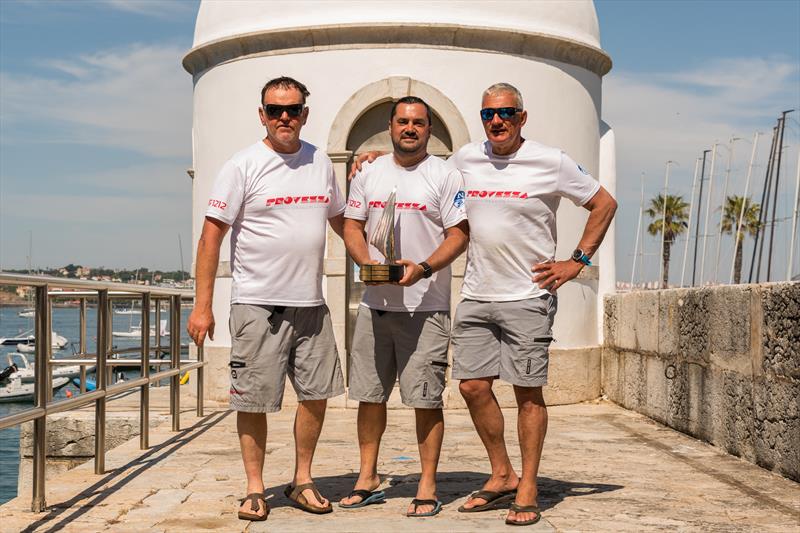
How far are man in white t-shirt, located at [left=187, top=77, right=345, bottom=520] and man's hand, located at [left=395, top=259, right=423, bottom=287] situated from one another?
46 cm

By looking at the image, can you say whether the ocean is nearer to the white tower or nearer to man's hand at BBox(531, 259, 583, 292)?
the white tower

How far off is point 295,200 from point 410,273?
2.16ft

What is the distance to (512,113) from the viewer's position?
5.00 metres

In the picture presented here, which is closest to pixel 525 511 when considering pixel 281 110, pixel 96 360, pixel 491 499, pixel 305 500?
pixel 491 499

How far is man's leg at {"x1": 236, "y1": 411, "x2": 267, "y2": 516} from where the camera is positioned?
503 centimetres

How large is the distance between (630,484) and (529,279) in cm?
162

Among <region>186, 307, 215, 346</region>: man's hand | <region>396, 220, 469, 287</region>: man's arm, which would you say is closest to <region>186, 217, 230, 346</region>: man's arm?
<region>186, 307, 215, 346</region>: man's hand

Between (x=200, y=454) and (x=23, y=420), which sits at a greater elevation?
(x=23, y=420)

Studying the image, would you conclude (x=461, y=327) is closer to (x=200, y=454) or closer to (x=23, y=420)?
(x=23, y=420)

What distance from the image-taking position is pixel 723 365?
730 centimetres

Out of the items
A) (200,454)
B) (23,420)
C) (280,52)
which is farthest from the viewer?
(280,52)

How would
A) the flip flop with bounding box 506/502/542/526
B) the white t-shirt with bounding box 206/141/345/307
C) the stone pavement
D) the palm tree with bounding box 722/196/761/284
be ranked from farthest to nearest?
the palm tree with bounding box 722/196/761/284
the white t-shirt with bounding box 206/141/345/307
the stone pavement
the flip flop with bounding box 506/502/542/526

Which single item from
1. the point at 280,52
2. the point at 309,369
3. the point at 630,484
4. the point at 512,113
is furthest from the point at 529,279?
the point at 280,52

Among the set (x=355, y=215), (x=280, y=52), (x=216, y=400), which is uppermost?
(x=280, y=52)
